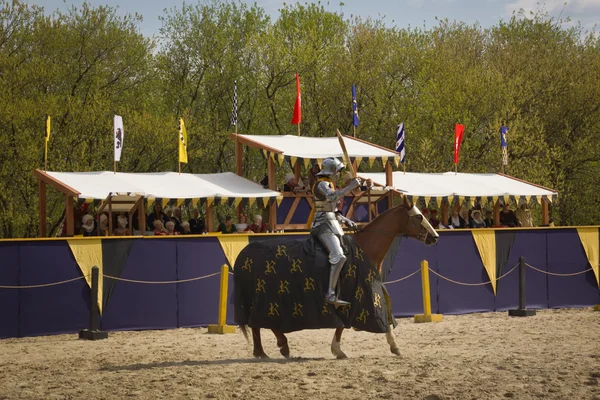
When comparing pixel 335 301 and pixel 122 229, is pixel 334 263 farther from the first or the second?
pixel 122 229

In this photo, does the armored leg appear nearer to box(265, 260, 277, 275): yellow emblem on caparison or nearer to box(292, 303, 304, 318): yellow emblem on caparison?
box(292, 303, 304, 318): yellow emblem on caparison

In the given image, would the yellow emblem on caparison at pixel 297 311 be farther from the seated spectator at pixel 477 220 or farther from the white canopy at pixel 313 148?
the seated spectator at pixel 477 220

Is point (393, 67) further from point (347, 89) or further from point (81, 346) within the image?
point (81, 346)

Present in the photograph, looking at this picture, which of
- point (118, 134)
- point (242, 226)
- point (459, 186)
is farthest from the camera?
point (459, 186)

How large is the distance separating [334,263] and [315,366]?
1.55 metres

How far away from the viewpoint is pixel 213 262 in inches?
719

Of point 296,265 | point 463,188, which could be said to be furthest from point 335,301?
point 463,188

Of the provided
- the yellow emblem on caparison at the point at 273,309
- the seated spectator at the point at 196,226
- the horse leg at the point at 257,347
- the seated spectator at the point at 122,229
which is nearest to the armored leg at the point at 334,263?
the yellow emblem on caparison at the point at 273,309

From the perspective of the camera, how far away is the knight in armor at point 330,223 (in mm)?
12758

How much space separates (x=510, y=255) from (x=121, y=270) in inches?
329

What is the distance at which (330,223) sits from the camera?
12.9m

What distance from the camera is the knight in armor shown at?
12758mm

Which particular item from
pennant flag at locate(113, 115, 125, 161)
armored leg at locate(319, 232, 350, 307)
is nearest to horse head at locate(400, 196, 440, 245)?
armored leg at locate(319, 232, 350, 307)

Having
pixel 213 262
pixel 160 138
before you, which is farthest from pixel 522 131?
pixel 213 262
